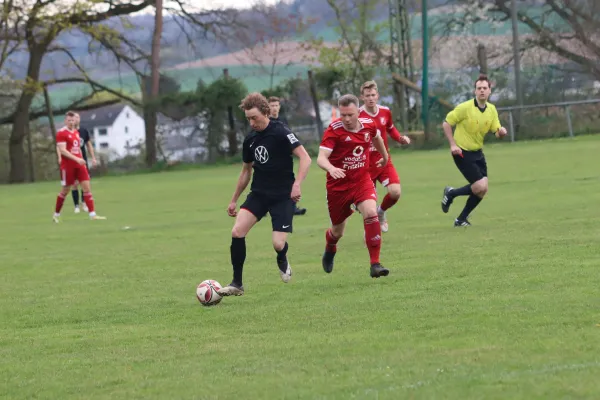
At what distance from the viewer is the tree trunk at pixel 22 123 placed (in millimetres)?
45656

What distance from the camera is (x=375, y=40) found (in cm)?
4753

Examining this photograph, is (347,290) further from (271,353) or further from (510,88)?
(510,88)

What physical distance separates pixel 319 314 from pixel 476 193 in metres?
7.09

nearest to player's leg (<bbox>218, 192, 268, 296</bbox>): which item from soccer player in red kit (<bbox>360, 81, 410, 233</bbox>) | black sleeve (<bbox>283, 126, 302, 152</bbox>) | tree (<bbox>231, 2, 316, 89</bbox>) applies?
black sleeve (<bbox>283, 126, 302, 152</bbox>)

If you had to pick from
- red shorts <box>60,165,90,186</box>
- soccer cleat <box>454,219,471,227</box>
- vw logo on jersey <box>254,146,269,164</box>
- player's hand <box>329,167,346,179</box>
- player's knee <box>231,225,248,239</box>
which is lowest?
soccer cleat <box>454,219,471,227</box>

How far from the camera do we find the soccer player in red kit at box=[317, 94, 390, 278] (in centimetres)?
1045

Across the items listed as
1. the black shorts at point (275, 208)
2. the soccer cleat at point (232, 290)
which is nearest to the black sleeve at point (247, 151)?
the black shorts at point (275, 208)

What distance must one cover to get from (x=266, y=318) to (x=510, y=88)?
34781 millimetres

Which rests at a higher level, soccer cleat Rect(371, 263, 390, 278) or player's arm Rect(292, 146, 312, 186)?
player's arm Rect(292, 146, 312, 186)

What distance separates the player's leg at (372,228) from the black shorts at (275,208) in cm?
76

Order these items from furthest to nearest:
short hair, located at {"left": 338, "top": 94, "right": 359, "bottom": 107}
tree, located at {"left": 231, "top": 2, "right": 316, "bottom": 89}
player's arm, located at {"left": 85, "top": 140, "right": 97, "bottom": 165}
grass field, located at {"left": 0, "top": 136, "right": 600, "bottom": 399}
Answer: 1. tree, located at {"left": 231, "top": 2, "right": 316, "bottom": 89}
2. player's arm, located at {"left": 85, "top": 140, "right": 97, "bottom": 165}
3. short hair, located at {"left": 338, "top": 94, "right": 359, "bottom": 107}
4. grass field, located at {"left": 0, "top": 136, "right": 600, "bottom": 399}

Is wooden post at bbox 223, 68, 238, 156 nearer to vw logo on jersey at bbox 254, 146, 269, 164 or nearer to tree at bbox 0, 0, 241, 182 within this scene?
tree at bbox 0, 0, 241, 182

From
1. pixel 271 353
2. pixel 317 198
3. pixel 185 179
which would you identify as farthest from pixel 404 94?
pixel 271 353

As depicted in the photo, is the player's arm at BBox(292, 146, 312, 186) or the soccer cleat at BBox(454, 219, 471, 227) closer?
the player's arm at BBox(292, 146, 312, 186)
